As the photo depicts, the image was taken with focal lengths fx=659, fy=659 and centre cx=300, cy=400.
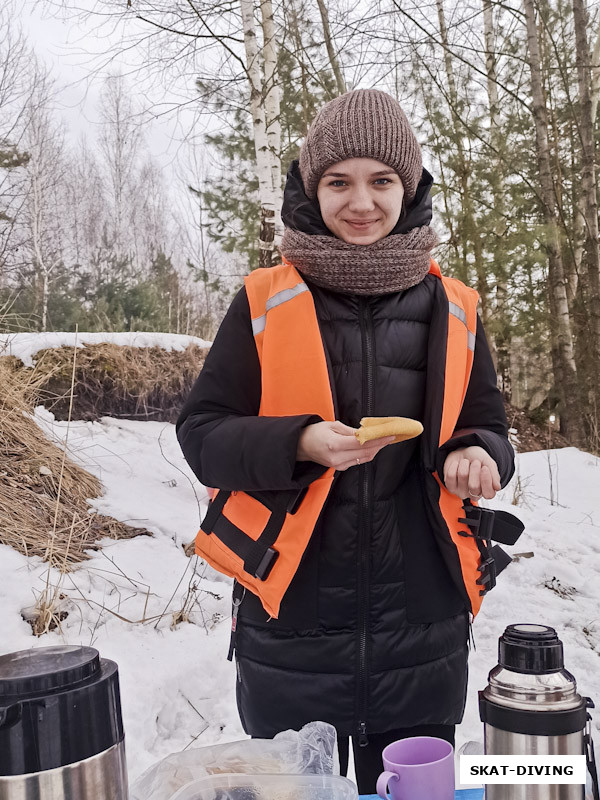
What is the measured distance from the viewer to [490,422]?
4.85 feet

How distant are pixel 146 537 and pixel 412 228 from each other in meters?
→ 2.83

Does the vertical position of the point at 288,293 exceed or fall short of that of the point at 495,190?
it falls short

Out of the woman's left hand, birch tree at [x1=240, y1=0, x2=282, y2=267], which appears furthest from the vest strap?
birch tree at [x1=240, y1=0, x2=282, y2=267]

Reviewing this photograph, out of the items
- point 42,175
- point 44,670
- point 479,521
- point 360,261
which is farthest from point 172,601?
point 42,175

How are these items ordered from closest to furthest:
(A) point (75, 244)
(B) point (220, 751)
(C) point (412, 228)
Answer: (B) point (220, 751) < (C) point (412, 228) < (A) point (75, 244)

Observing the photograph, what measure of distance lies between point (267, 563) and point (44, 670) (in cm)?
62

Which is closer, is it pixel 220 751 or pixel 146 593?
pixel 220 751

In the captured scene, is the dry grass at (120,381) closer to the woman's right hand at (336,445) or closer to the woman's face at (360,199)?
the woman's face at (360,199)

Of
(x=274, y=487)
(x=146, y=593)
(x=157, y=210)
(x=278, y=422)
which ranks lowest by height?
(x=146, y=593)

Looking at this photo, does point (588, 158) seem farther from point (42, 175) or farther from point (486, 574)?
point (42, 175)

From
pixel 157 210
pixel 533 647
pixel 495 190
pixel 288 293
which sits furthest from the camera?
pixel 157 210

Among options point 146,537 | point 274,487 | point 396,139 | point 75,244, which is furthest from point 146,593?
point 75,244

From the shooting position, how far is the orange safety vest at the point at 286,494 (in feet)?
4.24

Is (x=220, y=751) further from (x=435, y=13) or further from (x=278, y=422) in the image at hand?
(x=435, y=13)
